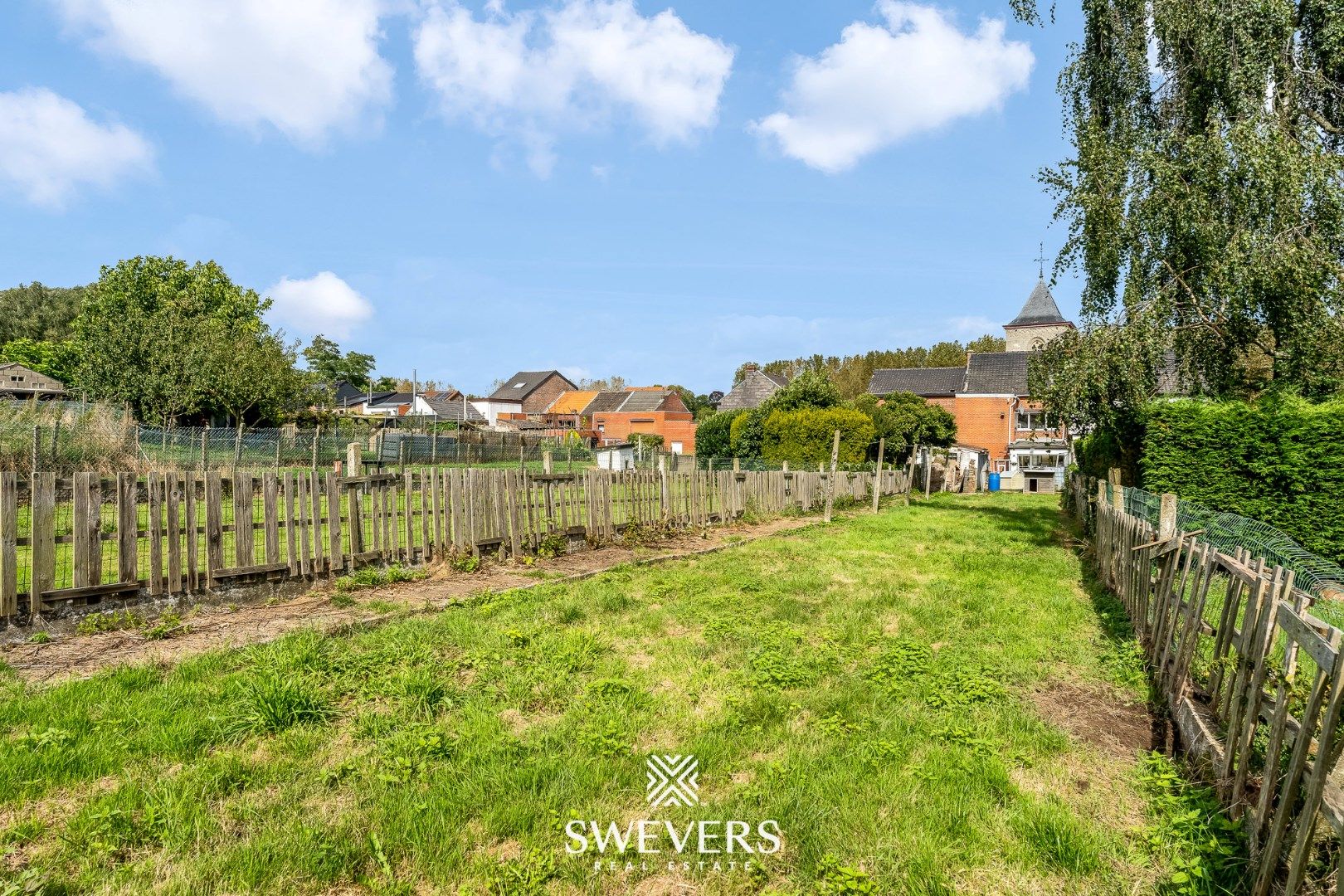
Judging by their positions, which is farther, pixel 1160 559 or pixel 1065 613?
pixel 1065 613

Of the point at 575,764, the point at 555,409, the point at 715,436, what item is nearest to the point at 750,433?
the point at 715,436

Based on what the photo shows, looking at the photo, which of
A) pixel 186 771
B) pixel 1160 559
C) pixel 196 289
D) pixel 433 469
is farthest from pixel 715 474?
pixel 196 289

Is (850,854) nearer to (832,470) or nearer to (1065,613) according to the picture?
(1065,613)

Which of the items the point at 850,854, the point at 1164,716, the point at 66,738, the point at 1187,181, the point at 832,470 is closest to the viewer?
the point at 850,854

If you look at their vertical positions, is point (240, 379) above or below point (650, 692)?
above

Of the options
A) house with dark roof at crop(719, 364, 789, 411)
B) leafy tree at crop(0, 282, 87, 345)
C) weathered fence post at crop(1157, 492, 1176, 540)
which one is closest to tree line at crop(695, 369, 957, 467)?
house with dark roof at crop(719, 364, 789, 411)

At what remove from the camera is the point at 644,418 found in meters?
65.0

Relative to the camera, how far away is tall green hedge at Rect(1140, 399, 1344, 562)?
10.3 meters

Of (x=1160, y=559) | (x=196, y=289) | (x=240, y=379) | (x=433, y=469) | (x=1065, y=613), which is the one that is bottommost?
(x=1065, y=613)

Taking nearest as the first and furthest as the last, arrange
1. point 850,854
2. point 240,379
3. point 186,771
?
1. point 850,854
2. point 186,771
3. point 240,379

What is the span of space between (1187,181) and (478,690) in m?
15.1

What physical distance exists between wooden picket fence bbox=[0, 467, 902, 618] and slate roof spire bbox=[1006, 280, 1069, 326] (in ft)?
186

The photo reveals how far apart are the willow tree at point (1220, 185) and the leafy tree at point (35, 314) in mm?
79006

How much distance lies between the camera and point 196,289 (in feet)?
149
